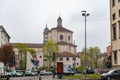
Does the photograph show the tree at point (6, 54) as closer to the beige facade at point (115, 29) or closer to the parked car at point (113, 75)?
the beige facade at point (115, 29)

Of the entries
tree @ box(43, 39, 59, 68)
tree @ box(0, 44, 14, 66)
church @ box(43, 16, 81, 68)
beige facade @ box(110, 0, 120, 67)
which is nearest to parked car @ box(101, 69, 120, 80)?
beige facade @ box(110, 0, 120, 67)

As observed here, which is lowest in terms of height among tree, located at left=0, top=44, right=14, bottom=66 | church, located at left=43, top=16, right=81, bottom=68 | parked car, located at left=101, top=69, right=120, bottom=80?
parked car, located at left=101, top=69, right=120, bottom=80

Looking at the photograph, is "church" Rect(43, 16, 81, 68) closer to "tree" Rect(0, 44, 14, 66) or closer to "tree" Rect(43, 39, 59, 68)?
"tree" Rect(43, 39, 59, 68)

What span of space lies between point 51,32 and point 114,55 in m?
116

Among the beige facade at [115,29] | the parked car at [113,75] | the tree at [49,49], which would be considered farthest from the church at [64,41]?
the parked car at [113,75]

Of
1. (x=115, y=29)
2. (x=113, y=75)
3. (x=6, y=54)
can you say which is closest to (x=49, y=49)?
(x=6, y=54)

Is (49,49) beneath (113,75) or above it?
above

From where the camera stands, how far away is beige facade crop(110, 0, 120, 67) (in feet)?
171

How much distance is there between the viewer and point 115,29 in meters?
53.8

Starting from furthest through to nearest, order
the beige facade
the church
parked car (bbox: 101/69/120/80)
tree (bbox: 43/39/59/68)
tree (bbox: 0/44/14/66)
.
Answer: the church, tree (bbox: 43/39/59/68), tree (bbox: 0/44/14/66), the beige facade, parked car (bbox: 101/69/120/80)

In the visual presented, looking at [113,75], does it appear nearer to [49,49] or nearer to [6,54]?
[6,54]

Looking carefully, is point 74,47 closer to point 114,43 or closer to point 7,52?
point 7,52

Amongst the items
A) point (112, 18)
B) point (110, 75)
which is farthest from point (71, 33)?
point (110, 75)

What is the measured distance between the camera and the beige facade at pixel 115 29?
52156 mm
